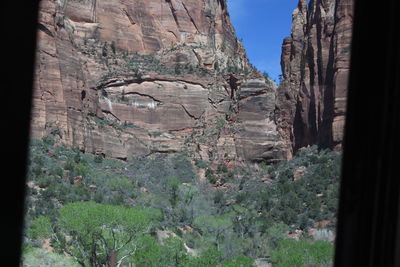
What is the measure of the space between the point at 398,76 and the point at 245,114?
164 feet

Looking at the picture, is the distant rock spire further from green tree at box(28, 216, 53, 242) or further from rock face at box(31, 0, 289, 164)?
green tree at box(28, 216, 53, 242)

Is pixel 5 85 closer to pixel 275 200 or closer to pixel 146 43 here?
pixel 275 200

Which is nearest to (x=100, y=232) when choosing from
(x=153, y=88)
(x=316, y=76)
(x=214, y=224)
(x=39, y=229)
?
(x=39, y=229)

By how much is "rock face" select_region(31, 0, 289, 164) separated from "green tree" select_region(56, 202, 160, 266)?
67.1 feet

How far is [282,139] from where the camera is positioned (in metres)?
51.3

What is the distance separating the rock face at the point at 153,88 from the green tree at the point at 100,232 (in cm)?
2045

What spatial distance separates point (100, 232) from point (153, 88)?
1265 inches

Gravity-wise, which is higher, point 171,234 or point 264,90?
point 264,90

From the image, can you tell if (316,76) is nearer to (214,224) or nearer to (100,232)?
(214,224)

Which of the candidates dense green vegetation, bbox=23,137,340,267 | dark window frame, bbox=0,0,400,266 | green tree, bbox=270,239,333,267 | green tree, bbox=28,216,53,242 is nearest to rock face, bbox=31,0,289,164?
dense green vegetation, bbox=23,137,340,267

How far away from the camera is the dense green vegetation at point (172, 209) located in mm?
20734

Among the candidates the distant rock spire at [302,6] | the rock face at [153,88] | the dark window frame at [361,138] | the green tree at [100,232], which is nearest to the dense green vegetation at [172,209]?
the green tree at [100,232]

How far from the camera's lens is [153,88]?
1998 inches

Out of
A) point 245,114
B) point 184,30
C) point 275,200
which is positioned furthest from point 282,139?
point 184,30
